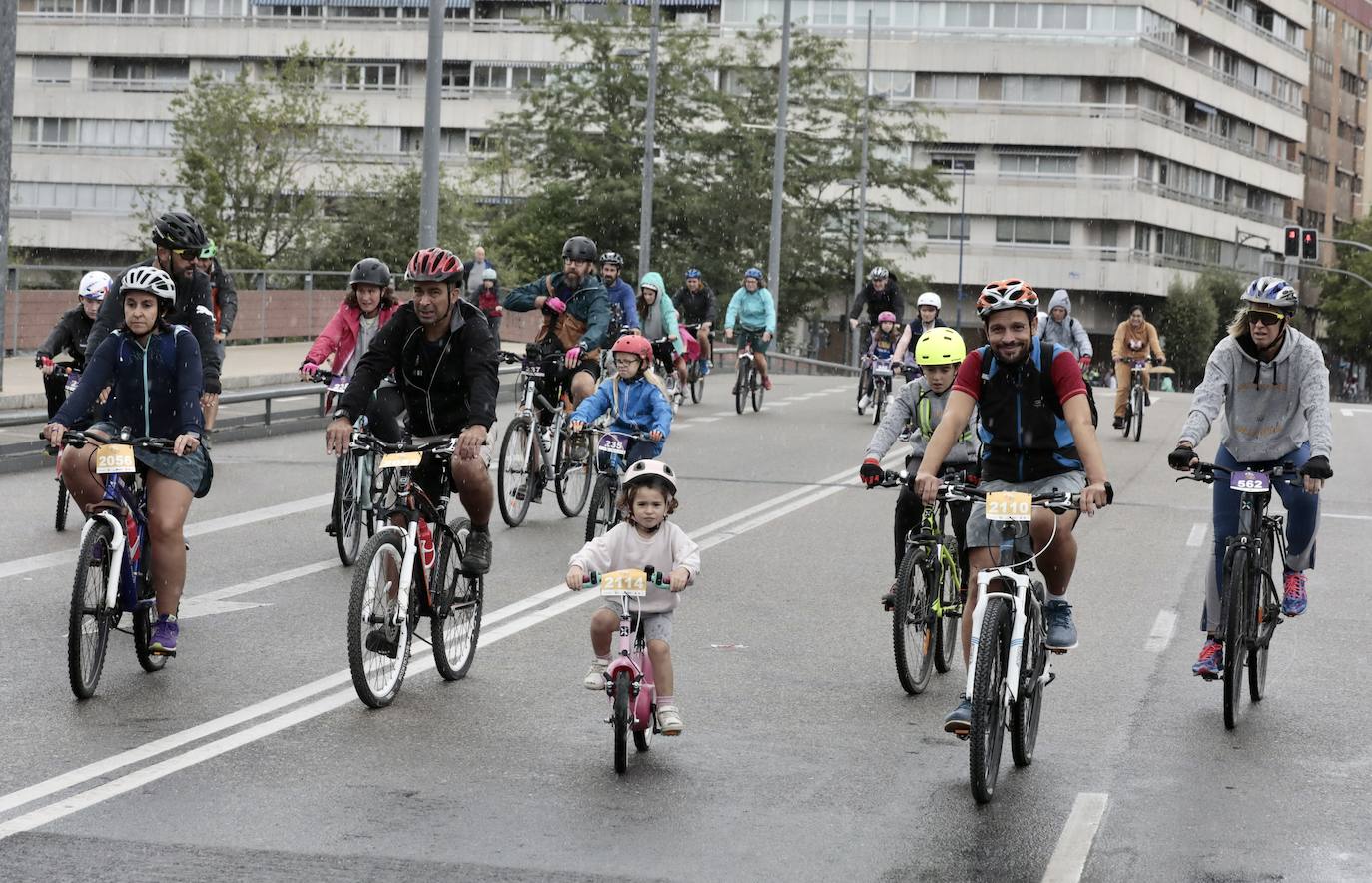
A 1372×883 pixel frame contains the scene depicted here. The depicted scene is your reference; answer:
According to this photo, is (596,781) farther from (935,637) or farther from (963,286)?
(963,286)

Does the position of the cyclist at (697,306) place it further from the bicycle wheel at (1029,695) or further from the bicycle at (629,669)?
the bicycle at (629,669)

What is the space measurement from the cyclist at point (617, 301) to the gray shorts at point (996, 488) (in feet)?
27.8

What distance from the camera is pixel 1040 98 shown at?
9094cm

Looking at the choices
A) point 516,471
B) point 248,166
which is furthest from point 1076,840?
point 248,166

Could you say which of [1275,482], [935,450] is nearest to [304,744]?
[935,450]

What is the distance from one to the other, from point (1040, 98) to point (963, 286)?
8.59 metres

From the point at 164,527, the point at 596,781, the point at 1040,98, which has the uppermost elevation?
the point at 1040,98

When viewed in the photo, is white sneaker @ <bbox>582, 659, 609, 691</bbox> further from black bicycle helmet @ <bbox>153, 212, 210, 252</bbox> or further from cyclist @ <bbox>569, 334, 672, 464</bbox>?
cyclist @ <bbox>569, 334, 672, 464</bbox>

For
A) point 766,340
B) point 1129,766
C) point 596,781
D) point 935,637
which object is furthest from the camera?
point 766,340

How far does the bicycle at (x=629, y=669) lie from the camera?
753 centimetres

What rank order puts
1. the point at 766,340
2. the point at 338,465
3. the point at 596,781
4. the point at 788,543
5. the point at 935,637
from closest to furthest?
the point at 596,781, the point at 935,637, the point at 338,465, the point at 788,543, the point at 766,340

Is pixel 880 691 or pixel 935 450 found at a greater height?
pixel 935 450

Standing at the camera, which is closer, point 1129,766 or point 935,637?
point 1129,766

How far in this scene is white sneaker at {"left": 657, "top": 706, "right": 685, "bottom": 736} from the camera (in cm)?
775
